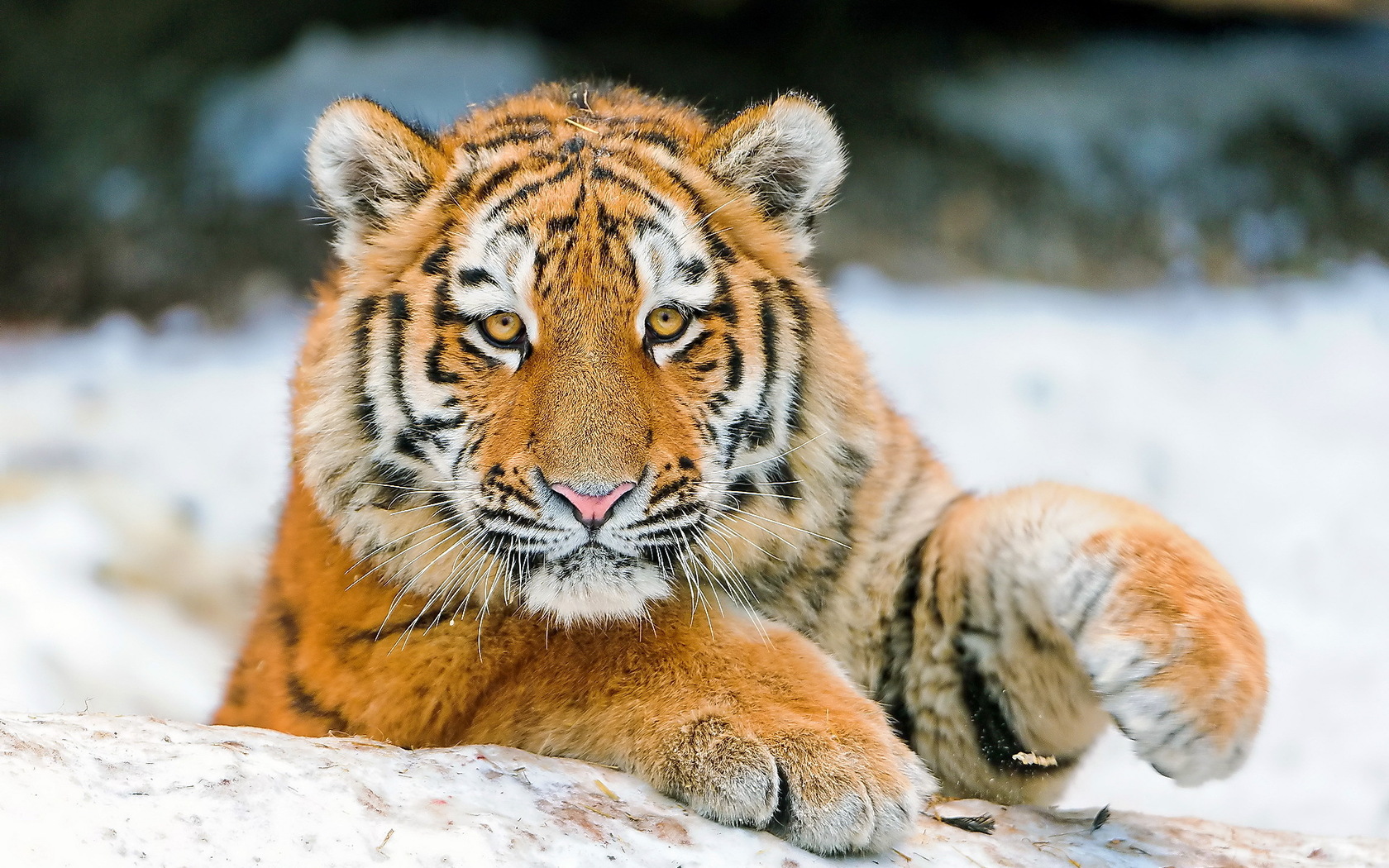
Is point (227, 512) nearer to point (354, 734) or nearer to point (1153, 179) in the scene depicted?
point (354, 734)

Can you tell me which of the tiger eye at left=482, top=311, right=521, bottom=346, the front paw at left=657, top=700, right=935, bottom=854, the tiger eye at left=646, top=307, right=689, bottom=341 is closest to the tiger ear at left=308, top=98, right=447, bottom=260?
the tiger eye at left=482, top=311, right=521, bottom=346

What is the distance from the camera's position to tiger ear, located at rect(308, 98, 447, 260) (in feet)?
7.67

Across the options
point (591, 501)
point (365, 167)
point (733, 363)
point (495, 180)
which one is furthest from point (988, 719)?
point (365, 167)

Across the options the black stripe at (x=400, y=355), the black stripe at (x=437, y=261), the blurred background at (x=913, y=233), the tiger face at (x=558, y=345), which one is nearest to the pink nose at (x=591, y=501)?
the tiger face at (x=558, y=345)

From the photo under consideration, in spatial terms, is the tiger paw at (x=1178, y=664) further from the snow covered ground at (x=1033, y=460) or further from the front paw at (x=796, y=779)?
the snow covered ground at (x=1033, y=460)

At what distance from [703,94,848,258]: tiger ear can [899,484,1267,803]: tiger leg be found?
2.31ft

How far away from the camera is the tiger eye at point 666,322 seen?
2.21 m

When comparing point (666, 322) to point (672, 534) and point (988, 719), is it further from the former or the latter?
point (988, 719)

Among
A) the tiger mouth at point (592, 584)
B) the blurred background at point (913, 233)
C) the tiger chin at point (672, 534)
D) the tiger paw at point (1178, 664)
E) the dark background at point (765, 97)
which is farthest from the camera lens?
the dark background at point (765, 97)

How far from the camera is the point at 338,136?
235 centimetres

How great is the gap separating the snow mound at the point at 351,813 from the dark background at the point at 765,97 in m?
4.63

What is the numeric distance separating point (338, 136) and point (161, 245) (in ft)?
14.3

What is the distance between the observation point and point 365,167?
242 cm

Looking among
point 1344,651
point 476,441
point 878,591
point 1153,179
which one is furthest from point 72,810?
point 1153,179
